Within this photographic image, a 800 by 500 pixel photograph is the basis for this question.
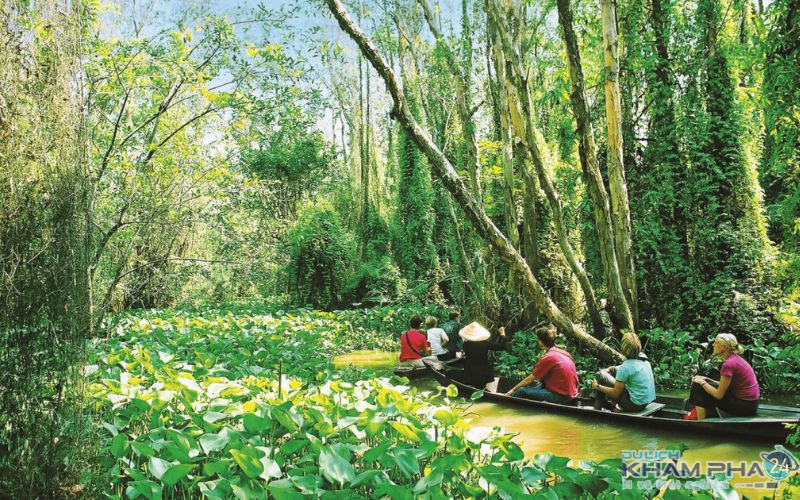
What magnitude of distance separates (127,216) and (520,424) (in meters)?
6.31

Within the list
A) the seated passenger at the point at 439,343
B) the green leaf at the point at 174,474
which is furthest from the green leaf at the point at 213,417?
the seated passenger at the point at 439,343

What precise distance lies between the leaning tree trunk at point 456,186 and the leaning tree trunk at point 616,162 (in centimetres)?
130

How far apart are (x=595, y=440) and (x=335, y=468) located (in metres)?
4.31

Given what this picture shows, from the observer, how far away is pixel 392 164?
3061cm

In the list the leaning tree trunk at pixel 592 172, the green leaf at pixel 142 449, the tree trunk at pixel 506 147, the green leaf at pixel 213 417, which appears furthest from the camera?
the tree trunk at pixel 506 147

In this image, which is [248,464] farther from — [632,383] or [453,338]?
[453,338]

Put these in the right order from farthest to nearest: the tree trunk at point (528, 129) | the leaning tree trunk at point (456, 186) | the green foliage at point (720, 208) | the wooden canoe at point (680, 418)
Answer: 1. the green foliage at point (720, 208)
2. the tree trunk at point (528, 129)
3. the leaning tree trunk at point (456, 186)
4. the wooden canoe at point (680, 418)

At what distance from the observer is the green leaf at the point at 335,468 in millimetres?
2781

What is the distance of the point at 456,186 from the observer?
730 centimetres

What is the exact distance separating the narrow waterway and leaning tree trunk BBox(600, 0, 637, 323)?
300cm

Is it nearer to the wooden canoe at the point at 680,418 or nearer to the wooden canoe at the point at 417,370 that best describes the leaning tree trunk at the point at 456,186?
the wooden canoe at the point at 680,418

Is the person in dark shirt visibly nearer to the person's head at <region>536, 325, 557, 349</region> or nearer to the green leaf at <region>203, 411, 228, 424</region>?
the person's head at <region>536, 325, 557, 349</region>

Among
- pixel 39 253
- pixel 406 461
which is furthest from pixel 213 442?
pixel 39 253

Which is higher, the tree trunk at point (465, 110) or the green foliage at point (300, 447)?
the tree trunk at point (465, 110)
